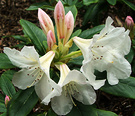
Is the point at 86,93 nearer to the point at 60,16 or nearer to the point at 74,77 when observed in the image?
A: the point at 74,77

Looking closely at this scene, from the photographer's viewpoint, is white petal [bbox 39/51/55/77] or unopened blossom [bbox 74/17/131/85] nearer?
white petal [bbox 39/51/55/77]

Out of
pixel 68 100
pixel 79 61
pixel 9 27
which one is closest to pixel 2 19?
pixel 9 27

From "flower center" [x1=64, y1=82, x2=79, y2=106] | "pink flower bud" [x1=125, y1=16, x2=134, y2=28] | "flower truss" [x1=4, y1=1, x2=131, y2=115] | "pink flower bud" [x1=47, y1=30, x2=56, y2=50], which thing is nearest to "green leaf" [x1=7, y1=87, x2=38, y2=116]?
"flower truss" [x1=4, y1=1, x2=131, y2=115]

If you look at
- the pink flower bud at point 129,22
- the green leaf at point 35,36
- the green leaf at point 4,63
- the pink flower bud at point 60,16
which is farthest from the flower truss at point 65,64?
the pink flower bud at point 129,22

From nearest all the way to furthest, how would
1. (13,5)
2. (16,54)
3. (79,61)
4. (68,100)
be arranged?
(16,54) → (68,100) → (79,61) → (13,5)

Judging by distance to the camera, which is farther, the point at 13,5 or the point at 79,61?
the point at 13,5

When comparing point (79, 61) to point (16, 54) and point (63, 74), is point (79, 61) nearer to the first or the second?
point (63, 74)

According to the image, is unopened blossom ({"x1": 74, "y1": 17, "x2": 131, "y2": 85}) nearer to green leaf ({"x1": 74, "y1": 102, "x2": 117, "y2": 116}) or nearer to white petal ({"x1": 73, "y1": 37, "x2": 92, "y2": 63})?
white petal ({"x1": 73, "y1": 37, "x2": 92, "y2": 63})
